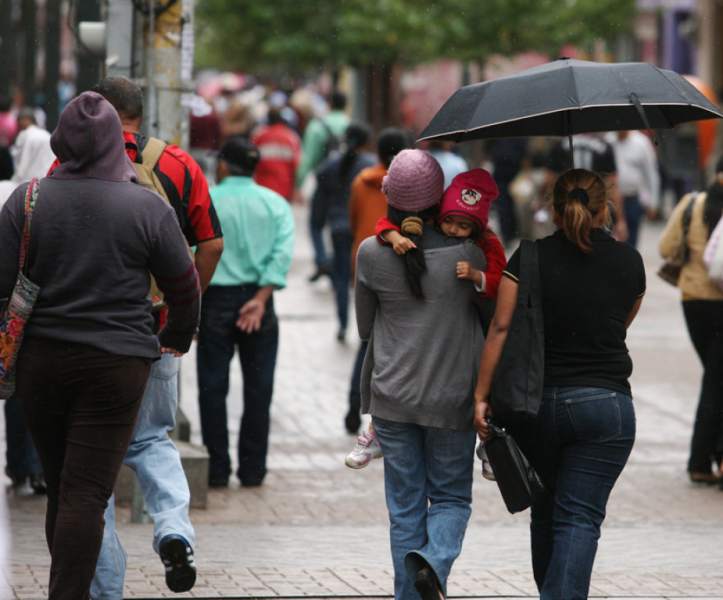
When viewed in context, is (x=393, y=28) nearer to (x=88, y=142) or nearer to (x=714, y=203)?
(x=714, y=203)

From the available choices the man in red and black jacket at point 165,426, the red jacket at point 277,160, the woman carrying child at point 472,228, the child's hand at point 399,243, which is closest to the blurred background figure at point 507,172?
the red jacket at point 277,160

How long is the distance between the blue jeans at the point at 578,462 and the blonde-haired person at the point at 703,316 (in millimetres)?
3668

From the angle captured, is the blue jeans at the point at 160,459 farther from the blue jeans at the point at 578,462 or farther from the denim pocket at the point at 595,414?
the denim pocket at the point at 595,414

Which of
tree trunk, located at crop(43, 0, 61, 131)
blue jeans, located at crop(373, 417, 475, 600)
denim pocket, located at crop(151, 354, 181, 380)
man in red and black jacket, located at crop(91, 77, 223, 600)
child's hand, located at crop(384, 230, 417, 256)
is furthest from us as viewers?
tree trunk, located at crop(43, 0, 61, 131)

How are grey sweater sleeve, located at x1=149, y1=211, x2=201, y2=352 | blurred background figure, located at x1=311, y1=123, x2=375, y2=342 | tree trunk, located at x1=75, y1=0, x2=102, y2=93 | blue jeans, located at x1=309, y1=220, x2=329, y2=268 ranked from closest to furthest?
grey sweater sleeve, located at x1=149, y1=211, x2=201, y2=352 < tree trunk, located at x1=75, y1=0, x2=102, y2=93 < blurred background figure, located at x1=311, y1=123, x2=375, y2=342 < blue jeans, located at x1=309, y1=220, x2=329, y2=268

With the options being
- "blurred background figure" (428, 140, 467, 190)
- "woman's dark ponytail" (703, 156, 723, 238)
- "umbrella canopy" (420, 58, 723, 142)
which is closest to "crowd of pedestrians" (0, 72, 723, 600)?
"umbrella canopy" (420, 58, 723, 142)

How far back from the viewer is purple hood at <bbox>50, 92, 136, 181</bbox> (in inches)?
213

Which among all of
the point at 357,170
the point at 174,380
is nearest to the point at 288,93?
the point at 357,170

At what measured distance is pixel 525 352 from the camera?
5.59 meters

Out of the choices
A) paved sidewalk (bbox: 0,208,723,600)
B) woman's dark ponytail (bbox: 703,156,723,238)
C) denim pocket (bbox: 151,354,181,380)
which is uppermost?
woman's dark ponytail (bbox: 703,156,723,238)

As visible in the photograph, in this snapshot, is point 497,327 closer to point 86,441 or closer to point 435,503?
point 435,503

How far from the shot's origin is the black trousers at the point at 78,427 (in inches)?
212

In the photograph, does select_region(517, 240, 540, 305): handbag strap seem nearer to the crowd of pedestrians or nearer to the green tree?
the crowd of pedestrians

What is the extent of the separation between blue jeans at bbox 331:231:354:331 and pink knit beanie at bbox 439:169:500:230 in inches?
343
